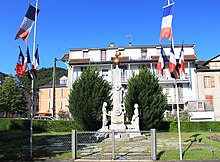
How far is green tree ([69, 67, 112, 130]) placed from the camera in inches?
1051

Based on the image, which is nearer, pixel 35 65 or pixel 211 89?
pixel 35 65

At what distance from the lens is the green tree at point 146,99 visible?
26.1 m

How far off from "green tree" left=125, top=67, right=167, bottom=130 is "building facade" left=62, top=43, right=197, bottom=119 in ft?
50.0

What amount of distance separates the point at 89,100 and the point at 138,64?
19.5 m

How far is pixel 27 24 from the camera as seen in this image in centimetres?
1266

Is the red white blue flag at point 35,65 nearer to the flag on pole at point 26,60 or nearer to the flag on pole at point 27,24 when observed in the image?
the flag on pole at point 26,60

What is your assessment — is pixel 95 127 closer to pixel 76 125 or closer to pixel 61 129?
pixel 76 125

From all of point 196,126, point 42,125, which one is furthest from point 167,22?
point 42,125

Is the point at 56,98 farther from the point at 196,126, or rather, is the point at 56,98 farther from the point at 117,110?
the point at 117,110

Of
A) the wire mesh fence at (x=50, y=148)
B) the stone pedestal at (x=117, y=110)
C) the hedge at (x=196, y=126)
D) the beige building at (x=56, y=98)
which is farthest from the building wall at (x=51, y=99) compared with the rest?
the wire mesh fence at (x=50, y=148)

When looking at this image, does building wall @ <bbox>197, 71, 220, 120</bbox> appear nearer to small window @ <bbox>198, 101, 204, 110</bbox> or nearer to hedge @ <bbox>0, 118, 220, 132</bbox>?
small window @ <bbox>198, 101, 204, 110</bbox>

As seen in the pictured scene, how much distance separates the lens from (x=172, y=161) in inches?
393

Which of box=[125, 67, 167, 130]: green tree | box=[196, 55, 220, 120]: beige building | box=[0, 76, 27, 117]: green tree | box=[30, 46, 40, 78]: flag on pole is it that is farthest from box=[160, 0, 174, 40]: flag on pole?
box=[0, 76, 27, 117]: green tree

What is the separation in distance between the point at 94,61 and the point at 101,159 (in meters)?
34.9
